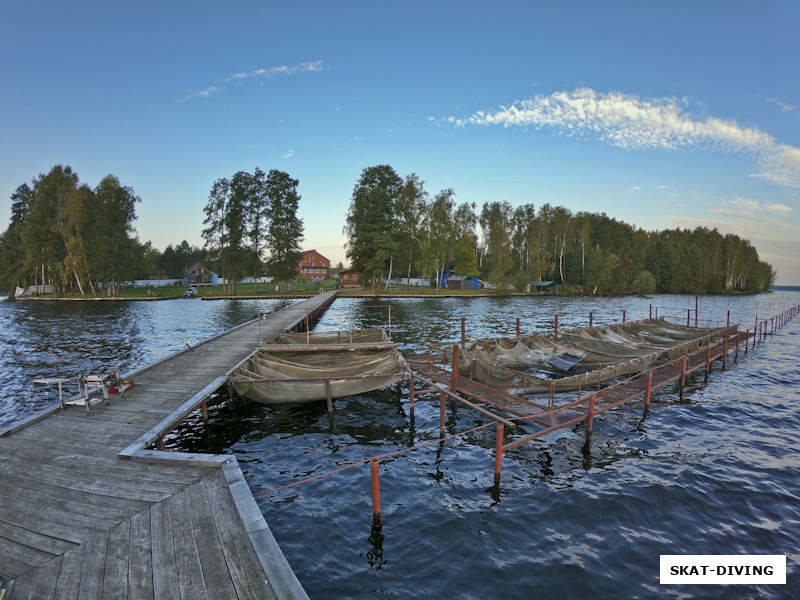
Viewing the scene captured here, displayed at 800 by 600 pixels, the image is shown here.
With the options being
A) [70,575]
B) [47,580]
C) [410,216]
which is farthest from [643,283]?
[47,580]

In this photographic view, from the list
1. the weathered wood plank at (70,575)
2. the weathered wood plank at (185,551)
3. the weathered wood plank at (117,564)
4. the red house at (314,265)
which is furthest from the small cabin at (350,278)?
the weathered wood plank at (70,575)

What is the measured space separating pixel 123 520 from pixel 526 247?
104 metres

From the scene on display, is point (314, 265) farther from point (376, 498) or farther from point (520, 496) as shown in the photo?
point (376, 498)

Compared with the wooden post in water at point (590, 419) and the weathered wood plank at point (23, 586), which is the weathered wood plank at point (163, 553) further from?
the wooden post in water at point (590, 419)

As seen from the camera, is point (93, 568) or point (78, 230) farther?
point (78, 230)

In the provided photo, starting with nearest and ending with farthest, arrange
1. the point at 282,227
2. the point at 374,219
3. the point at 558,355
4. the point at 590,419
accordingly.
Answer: the point at 590,419 < the point at 558,355 < the point at 374,219 < the point at 282,227

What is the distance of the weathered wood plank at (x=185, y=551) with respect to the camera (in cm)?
507

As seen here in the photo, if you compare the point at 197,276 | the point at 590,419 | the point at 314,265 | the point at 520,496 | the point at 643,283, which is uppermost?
the point at 314,265

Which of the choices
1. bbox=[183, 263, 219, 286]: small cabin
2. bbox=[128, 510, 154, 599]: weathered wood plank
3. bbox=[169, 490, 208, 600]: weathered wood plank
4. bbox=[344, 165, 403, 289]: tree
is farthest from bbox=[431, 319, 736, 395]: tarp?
bbox=[183, 263, 219, 286]: small cabin

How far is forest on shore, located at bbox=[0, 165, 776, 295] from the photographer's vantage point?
229ft

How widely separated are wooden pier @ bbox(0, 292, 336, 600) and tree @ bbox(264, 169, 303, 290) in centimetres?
6752

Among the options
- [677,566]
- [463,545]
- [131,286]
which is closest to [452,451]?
[463,545]

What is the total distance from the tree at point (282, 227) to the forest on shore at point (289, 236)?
198mm

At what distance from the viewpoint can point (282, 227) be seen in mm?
76562
